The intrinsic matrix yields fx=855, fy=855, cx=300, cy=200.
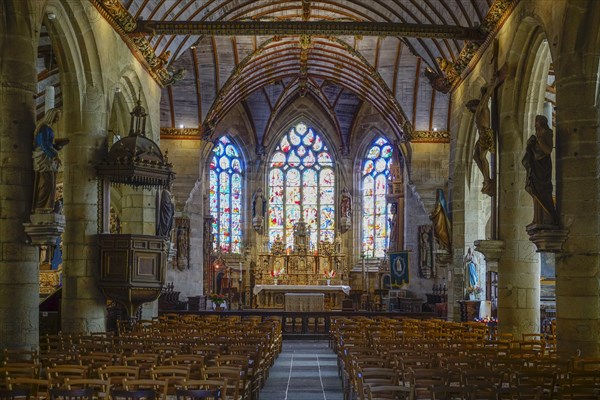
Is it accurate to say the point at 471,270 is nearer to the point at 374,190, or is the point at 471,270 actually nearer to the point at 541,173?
the point at 541,173

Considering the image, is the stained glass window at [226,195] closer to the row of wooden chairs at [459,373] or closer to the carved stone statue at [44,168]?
the row of wooden chairs at [459,373]

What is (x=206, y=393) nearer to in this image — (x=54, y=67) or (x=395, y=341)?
(x=395, y=341)

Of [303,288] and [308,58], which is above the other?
[308,58]

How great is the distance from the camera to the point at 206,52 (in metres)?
34.3

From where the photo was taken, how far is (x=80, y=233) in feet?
65.1

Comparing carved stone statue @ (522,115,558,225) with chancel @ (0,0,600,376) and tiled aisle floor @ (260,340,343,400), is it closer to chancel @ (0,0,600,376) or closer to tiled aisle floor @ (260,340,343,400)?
chancel @ (0,0,600,376)

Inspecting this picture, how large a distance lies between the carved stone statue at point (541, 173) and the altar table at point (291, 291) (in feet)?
73.3

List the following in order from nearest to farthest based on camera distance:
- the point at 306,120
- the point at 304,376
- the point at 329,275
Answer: the point at 304,376, the point at 329,275, the point at 306,120

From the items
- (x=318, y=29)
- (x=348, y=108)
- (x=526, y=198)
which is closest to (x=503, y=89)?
(x=526, y=198)

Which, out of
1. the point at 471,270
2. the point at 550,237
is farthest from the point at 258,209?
the point at 550,237

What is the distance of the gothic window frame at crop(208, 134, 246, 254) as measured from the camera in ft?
150

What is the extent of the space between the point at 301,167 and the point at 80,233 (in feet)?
93.2

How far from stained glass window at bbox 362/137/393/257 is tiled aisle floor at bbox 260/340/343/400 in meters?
21.2

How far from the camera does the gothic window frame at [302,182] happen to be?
156 ft
